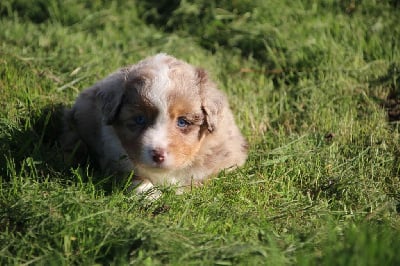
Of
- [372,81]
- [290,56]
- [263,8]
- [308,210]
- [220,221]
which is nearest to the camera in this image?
[220,221]

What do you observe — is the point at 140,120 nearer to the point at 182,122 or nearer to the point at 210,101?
the point at 182,122

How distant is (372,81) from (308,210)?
2498 mm

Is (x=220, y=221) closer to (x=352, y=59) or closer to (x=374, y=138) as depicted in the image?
(x=374, y=138)

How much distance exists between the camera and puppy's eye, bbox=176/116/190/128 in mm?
5207

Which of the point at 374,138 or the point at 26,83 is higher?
the point at 26,83

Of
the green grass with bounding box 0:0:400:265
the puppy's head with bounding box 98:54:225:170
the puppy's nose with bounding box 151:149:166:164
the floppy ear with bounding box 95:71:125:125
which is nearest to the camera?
the green grass with bounding box 0:0:400:265

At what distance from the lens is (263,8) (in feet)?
27.7

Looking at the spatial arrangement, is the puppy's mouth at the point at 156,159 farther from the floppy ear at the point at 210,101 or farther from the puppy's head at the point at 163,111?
the floppy ear at the point at 210,101

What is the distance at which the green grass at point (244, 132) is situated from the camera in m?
4.34

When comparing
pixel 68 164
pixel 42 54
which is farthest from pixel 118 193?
pixel 42 54

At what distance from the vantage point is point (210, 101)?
5.43m

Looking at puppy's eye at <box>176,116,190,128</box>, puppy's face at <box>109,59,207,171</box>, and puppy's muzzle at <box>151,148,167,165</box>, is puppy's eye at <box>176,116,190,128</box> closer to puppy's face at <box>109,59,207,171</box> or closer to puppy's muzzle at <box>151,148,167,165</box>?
puppy's face at <box>109,59,207,171</box>

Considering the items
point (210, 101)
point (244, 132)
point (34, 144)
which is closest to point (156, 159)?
point (210, 101)

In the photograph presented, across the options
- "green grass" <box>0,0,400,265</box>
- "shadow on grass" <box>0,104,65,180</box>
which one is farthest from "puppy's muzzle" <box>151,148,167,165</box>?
"shadow on grass" <box>0,104,65,180</box>
